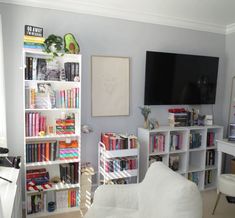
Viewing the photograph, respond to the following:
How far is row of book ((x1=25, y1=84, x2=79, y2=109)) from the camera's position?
262 centimetres

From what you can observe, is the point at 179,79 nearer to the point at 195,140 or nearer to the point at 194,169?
the point at 195,140

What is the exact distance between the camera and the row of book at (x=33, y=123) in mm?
2578

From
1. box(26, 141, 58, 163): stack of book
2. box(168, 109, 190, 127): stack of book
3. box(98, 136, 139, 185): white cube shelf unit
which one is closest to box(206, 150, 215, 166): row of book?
box(168, 109, 190, 127): stack of book

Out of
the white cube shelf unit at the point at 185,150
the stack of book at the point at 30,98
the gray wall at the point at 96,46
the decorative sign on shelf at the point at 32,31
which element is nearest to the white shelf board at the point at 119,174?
the white cube shelf unit at the point at 185,150

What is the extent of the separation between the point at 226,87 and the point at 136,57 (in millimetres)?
1701

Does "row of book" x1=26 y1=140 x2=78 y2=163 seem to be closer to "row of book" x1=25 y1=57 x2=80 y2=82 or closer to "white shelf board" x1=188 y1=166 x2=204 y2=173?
"row of book" x1=25 y1=57 x2=80 y2=82

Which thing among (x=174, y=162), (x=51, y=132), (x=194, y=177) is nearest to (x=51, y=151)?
(x=51, y=132)

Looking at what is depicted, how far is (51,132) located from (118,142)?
825mm

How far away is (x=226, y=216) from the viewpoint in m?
2.77

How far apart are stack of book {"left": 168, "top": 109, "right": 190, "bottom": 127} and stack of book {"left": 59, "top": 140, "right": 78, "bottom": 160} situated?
142 cm

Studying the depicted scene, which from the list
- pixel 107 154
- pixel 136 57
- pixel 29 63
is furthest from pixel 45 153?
pixel 136 57

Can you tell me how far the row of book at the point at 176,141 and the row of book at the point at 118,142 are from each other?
62 cm

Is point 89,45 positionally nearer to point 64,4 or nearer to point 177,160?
point 64,4

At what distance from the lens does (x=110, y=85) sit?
3.16 metres
